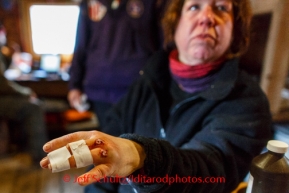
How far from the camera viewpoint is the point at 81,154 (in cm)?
41

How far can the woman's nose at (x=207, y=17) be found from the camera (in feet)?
2.45

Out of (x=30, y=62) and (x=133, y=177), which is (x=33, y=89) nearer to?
(x=30, y=62)

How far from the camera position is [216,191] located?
25.1 inches

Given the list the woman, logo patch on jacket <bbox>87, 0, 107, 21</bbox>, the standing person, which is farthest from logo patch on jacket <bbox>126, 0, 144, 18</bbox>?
the woman

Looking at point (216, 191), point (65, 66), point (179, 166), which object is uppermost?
point (179, 166)

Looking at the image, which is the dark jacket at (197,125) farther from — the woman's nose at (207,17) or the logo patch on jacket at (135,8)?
the logo patch on jacket at (135,8)

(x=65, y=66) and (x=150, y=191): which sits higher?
(x=150, y=191)

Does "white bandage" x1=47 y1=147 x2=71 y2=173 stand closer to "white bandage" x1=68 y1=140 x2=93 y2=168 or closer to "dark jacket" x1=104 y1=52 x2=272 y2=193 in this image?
"white bandage" x1=68 y1=140 x2=93 y2=168

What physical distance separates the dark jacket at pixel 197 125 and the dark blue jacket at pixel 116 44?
34 cm

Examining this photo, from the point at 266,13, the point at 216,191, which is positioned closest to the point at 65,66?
the point at 266,13

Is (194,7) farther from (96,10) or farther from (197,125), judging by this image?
(96,10)

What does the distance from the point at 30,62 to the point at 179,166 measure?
8.01ft

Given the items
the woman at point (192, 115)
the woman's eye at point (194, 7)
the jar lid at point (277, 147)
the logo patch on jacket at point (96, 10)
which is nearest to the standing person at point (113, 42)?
the logo patch on jacket at point (96, 10)

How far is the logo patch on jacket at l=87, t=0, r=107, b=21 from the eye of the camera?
4.28ft
